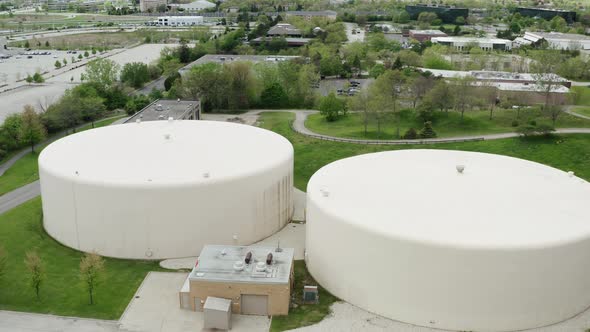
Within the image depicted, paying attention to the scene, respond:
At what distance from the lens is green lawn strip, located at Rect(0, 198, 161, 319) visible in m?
29.3

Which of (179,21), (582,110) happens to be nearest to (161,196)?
(582,110)

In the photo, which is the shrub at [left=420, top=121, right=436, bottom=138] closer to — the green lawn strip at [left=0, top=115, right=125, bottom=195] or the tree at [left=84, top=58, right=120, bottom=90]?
the green lawn strip at [left=0, top=115, right=125, bottom=195]

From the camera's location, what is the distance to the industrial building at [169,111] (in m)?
57.2

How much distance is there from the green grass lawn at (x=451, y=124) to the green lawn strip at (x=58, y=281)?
31.4 metres

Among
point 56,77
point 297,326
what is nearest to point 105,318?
point 297,326

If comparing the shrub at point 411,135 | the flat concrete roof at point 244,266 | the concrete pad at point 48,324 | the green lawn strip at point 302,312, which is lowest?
the concrete pad at point 48,324

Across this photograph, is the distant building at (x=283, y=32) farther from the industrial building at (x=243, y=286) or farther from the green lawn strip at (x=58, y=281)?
the industrial building at (x=243, y=286)

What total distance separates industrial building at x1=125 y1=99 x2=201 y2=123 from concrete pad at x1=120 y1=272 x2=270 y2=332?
27.3 metres

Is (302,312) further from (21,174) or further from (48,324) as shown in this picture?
(21,174)

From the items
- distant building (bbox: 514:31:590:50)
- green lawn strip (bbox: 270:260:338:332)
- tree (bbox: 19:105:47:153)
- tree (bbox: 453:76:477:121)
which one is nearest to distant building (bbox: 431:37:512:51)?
distant building (bbox: 514:31:590:50)

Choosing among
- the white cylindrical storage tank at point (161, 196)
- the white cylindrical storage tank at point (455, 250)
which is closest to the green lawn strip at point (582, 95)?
the white cylindrical storage tank at point (455, 250)

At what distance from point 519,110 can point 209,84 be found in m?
36.4

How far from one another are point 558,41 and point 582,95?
4813 centimetres

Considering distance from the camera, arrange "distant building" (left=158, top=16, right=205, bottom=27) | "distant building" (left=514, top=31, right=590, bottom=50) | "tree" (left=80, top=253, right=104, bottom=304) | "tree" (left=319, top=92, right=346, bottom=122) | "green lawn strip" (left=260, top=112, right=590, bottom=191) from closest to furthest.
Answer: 1. "tree" (left=80, top=253, right=104, bottom=304)
2. "green lawn strip" (left=260, top=112, right=590, bottom=191)
3. "tree" (left=319, top=92, right=346, bottom=122)
4. "distant building" (left=514, top=31, right=590, bottom=50)
5. "distant building" (left=158, top=16, right=205, bottom=27)
